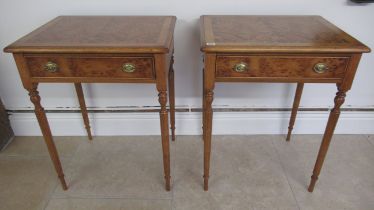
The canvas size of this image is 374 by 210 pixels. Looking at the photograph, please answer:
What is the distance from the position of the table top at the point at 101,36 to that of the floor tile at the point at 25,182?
819mm

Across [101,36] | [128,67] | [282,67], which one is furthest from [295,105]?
[101,36]

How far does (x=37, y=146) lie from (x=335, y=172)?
6.20 feet

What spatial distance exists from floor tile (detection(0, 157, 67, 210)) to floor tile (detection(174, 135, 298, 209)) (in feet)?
2.37

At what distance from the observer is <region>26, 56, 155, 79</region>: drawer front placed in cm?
113

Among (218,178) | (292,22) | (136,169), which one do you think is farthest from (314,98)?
(136,169)

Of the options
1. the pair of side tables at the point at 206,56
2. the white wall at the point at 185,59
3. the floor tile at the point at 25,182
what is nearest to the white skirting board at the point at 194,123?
the white wall at the point at 185,59

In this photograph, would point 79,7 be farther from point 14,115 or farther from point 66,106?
point 14,115

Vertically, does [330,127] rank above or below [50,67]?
below

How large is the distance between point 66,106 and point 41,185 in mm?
535

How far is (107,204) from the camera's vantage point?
1455 mm

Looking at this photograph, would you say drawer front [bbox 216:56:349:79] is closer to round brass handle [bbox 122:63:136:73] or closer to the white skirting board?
round brass handle [bbox 122:63:136:73]

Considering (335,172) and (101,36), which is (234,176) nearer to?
(335,172)

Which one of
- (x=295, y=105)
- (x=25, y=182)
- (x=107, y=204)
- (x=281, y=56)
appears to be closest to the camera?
(x=281, y=56)

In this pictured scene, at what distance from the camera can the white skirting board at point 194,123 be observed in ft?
6.22
